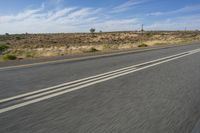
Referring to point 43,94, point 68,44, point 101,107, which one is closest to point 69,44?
point 68,44

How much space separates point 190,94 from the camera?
20.4ft

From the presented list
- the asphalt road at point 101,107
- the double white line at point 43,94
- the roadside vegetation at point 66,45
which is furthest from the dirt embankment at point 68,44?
the asphalt road at point 101,107

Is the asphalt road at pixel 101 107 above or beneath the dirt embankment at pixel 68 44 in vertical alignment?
above

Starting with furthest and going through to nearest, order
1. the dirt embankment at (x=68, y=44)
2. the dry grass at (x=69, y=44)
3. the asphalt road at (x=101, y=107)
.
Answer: the dry grass at (x=69, y=44) → the dirt embankment at (x=68, y=44) → the asphalt road at (x=101, y=107)

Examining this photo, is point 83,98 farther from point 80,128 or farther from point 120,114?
point 80,128

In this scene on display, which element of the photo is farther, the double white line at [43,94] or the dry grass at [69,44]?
the dry grass at [69,44]

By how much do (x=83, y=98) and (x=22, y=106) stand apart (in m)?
1.29

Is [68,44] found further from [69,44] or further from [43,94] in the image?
[43,94]

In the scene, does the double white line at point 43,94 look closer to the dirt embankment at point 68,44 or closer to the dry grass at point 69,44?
the dirt embankment at point 68,44

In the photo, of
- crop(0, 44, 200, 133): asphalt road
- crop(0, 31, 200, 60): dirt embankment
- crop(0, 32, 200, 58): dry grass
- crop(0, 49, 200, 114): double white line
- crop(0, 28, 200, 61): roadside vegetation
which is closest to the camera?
crop(0, 44, 200, 133): asphalt road

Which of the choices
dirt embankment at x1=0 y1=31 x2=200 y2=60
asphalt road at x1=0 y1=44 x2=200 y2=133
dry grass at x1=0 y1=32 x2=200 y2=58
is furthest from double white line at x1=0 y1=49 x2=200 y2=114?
dry grass at x1=0 y1=32 x2=200 y2=58

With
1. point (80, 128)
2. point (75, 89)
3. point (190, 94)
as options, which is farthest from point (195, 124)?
point (75, 89)

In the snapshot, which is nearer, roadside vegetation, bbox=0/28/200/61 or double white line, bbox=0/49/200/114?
double white line, bbox=0/49/200/114

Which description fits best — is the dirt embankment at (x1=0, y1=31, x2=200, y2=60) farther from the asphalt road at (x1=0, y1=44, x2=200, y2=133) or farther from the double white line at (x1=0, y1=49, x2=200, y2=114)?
the asphalt road at (x1=0, y1=44, x2=200, y2=133)
